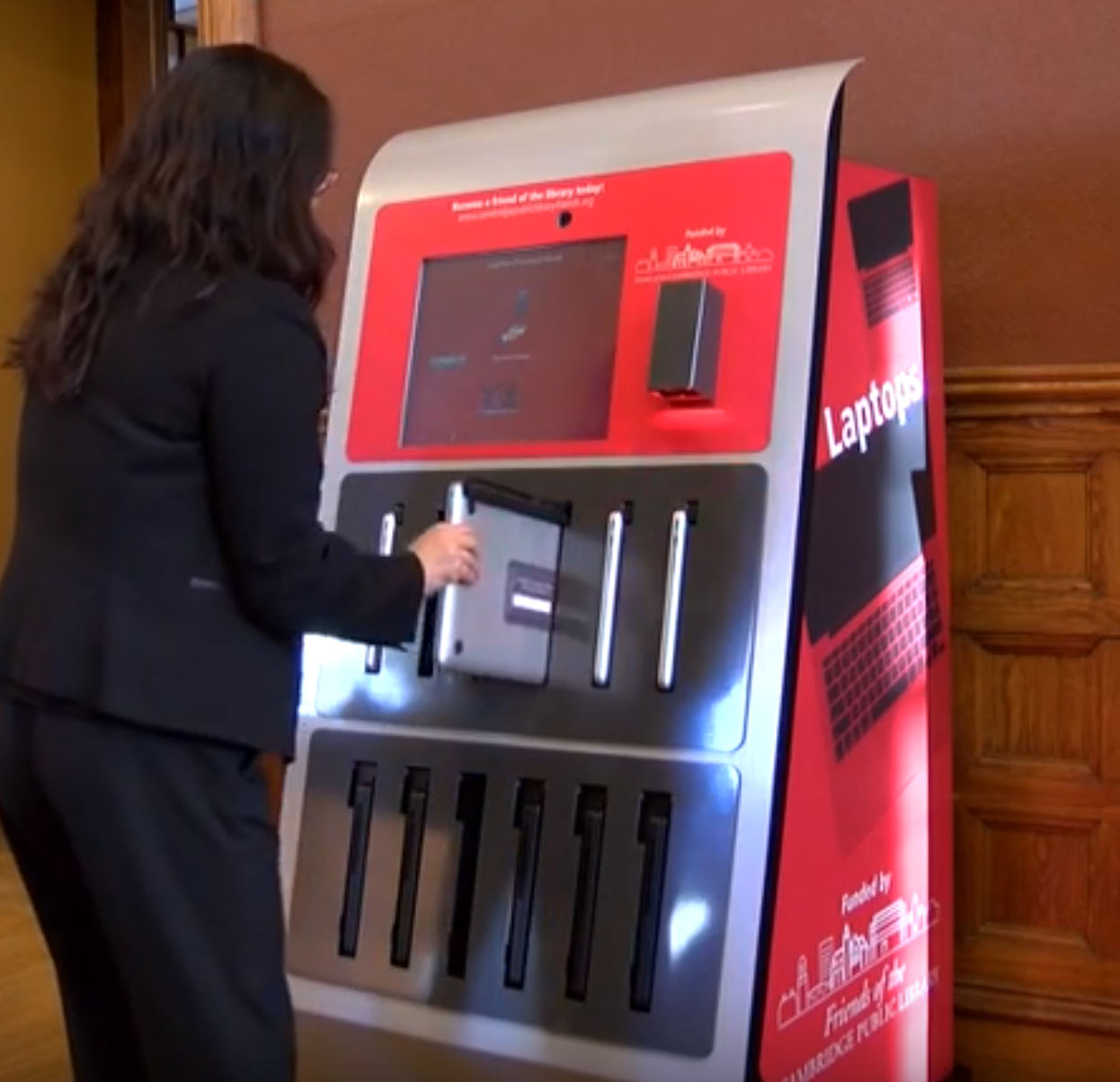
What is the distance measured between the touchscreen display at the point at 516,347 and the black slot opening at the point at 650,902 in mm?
425

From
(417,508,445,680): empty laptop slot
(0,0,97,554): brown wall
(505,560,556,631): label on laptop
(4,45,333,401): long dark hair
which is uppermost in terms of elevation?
(0,0,97,554): brown wall

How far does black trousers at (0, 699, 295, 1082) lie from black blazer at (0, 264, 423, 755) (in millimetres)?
34

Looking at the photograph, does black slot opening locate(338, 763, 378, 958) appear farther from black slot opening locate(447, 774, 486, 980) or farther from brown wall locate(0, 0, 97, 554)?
brown wall locate(0, 0, 97, 554)

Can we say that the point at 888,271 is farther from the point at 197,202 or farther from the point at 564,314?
the point at 197,202

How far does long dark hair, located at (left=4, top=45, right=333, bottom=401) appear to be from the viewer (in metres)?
1.28

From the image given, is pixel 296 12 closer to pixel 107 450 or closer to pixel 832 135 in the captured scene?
pixel 832 135

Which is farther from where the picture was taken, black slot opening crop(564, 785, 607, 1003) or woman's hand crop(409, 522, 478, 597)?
black slot opening crop(564, 785, 607, 1003)

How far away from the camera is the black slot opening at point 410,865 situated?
67.9 inches

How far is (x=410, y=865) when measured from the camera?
1.74 metres

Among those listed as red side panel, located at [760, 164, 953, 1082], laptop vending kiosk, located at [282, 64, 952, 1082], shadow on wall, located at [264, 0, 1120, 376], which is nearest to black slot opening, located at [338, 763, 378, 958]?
laptop vending kiosk, located at [282, 64, 952, 1082]

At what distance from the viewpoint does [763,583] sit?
61.7 inches

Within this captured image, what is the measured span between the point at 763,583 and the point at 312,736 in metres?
0.61

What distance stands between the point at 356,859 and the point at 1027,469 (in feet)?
3.23

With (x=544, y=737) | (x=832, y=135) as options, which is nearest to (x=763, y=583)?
(x=544, y=737)
